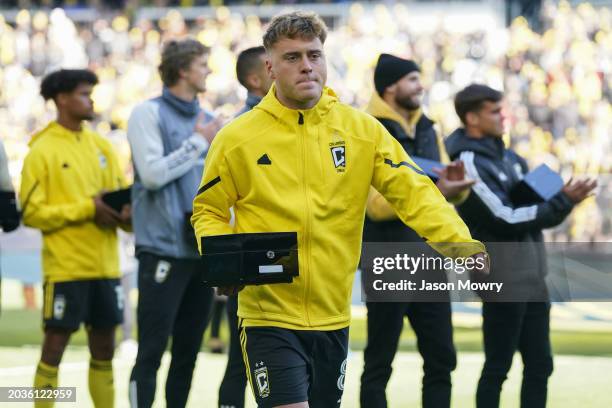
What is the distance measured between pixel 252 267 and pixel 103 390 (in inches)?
117

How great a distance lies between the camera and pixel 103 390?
7.01 m

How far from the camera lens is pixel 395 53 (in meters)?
24.3

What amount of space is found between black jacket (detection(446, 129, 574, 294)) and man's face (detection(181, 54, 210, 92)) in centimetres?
154

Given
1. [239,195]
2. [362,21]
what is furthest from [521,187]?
[362,21]

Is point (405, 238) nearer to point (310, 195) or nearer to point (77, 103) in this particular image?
point (310, 195)

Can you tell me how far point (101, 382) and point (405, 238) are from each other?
206 centimetres

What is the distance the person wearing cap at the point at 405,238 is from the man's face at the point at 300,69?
4.87ft

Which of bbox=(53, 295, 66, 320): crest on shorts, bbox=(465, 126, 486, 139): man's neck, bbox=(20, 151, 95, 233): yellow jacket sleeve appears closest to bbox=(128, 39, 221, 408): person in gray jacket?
bbox=(20, 151, 95, 233): yellow jacket sleeve

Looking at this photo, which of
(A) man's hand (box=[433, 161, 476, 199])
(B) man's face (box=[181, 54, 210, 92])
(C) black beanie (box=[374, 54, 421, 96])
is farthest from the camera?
(B) man's face (box=[181, 54, 210, 92])

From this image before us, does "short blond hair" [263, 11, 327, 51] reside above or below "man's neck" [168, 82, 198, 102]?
above

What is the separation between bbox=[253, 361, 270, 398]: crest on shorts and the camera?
4473 millimetres

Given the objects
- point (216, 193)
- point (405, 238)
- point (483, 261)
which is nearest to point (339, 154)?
point (216, 193)

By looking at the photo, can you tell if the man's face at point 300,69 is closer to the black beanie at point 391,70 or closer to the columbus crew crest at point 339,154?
the columbus crew crest at point 339,154

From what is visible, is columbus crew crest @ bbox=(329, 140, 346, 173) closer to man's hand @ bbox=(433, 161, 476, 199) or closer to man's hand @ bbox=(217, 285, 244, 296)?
man's hand @ bbox=(217, 285, 244, 296)
